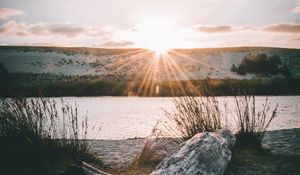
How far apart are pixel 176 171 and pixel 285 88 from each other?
28432 mm

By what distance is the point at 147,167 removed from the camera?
714 centimetres

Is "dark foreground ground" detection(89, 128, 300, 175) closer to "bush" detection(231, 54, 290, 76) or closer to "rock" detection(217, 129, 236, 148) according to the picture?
"rock" detection(217, 129, 236, 148)

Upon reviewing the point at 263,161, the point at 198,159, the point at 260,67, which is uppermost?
the point at 198,159

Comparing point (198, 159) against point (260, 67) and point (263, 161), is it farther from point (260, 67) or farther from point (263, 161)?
point (260, 67)

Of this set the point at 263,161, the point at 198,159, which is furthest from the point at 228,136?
the point at 198,159

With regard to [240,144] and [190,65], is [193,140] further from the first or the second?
[190,65]

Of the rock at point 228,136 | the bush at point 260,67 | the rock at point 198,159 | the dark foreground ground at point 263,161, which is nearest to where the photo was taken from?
the rock at point 198,159

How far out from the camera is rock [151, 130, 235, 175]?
541 cm

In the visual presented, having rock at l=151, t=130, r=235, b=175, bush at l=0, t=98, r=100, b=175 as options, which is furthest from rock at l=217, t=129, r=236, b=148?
bush at l=0, t=98, r=100, b=175

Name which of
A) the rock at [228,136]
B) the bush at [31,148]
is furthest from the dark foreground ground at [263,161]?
the bush at [31,148]

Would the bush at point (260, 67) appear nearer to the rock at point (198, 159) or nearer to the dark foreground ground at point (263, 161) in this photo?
the dark foreground ground at point (263, 161)

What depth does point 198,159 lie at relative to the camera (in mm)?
5527

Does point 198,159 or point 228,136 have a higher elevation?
point 198,159

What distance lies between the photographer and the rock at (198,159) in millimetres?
A: 5406
